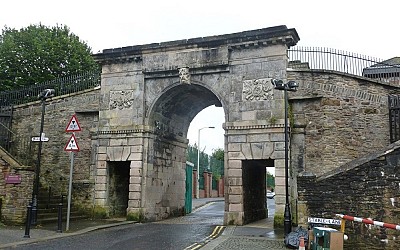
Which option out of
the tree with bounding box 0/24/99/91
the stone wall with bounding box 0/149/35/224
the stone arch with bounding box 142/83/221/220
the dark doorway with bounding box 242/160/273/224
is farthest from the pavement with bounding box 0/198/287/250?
the tree with bounding box 0/24/99/91

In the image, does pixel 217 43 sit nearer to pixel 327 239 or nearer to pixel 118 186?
pixel 118 186

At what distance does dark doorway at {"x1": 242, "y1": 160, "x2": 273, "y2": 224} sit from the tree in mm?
14857

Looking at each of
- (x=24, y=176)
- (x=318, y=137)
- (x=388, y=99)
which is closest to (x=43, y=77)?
(x=24, y=176)

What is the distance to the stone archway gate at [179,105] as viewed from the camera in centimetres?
1530

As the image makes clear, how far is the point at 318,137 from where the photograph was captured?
15.0 meters

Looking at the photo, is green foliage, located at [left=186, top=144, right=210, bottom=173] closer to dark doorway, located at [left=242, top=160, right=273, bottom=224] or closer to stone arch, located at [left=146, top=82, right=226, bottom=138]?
stone arch, located at [left=146, top=82, right=226, bottom=138]

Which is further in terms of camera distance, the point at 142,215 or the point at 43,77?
the point at 43,77

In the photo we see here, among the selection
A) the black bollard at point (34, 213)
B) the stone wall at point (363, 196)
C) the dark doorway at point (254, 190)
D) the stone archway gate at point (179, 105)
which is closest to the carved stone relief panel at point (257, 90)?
the stone archway gate at point (179, 105)

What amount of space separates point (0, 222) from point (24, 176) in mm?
1654

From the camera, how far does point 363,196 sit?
9016 millimetres

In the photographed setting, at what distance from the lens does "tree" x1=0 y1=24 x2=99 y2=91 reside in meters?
26.2

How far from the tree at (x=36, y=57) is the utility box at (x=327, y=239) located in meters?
22.2

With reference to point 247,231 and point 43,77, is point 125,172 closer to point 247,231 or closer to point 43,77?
point 247,231

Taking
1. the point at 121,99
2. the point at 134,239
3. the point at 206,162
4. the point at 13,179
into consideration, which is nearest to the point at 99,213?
the point at 13,179
